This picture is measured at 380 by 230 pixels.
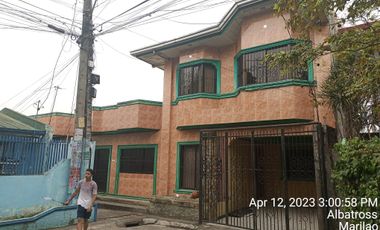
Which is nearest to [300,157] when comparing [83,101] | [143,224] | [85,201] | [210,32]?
[210,32]

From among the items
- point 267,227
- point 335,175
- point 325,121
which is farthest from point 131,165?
point 335,175

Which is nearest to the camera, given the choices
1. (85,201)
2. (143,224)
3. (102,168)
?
(85,201)

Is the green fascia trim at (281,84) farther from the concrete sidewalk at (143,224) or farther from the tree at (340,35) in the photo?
the concrete sidewalk at (143,224)

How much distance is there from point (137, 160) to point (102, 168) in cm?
266

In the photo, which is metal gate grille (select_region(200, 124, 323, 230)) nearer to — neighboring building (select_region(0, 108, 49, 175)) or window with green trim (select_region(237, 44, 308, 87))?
window with green trim (select_region(237, 44, 308, 87))

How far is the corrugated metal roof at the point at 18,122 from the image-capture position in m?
9.65

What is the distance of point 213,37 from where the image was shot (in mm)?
11680

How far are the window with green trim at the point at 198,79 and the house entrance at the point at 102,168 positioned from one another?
5522 millimetres

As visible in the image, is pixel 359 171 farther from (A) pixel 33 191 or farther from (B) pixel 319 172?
(A) pixel 33 191

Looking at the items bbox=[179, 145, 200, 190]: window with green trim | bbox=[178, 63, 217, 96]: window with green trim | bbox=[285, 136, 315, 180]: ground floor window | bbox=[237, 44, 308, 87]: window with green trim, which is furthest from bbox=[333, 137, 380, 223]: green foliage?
bbox=[178, 63, 217, 96]: window with green trim

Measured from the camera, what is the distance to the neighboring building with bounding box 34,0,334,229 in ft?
29.6

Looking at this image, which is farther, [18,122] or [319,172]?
[18,122]

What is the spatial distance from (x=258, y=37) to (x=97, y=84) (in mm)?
5775

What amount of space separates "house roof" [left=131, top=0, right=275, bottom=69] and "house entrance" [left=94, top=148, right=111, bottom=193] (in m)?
5.33
